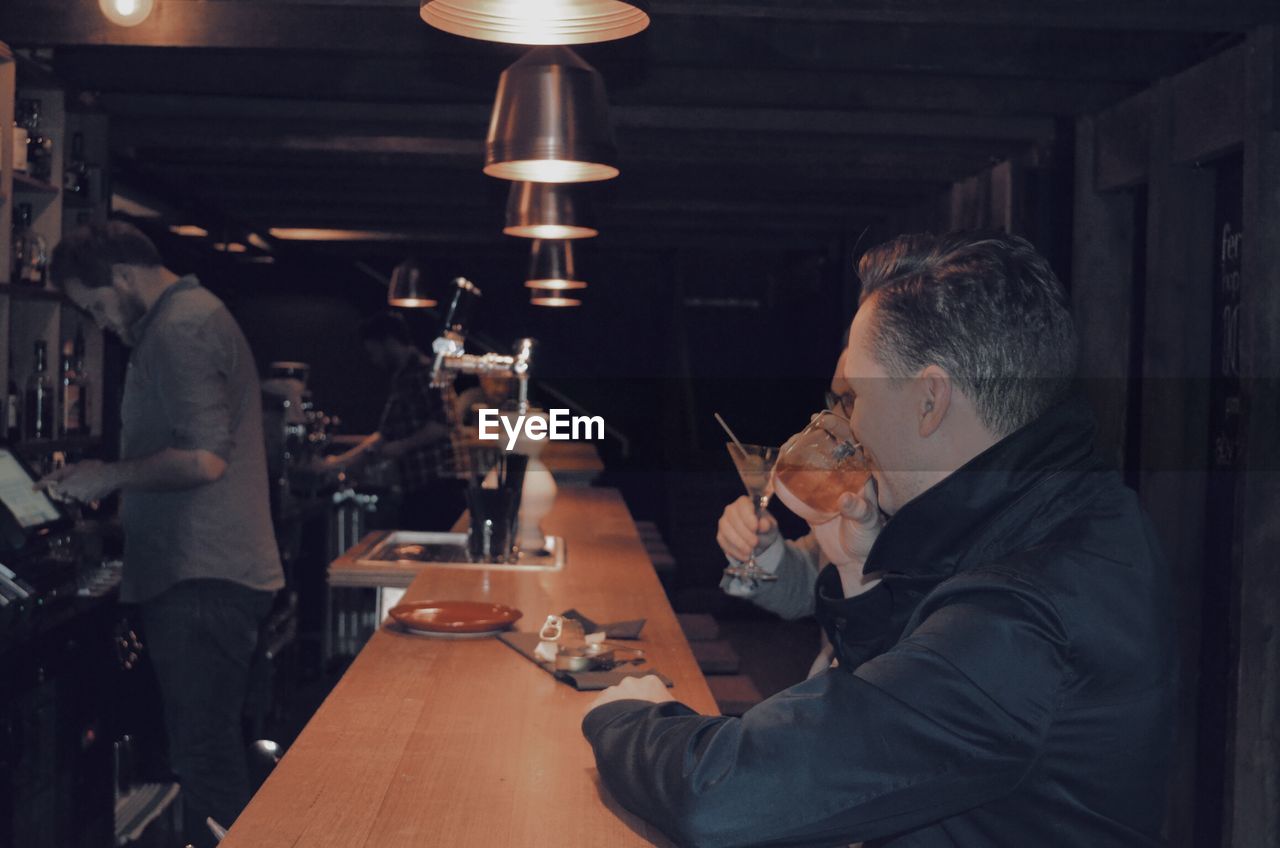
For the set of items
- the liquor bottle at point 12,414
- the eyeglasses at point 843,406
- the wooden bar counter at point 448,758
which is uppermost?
the eyeglasses at point 843,406

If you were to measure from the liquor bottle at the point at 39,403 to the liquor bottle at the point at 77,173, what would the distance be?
68cm

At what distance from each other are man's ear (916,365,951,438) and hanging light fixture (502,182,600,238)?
2834 mm

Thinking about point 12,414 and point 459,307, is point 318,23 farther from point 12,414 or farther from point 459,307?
point 12,414

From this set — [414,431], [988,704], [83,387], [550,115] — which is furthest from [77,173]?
[988,704]

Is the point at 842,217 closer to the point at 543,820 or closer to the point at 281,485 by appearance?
the point at 281,485

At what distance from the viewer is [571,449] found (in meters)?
9.05

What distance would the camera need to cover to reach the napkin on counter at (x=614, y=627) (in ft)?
8.65

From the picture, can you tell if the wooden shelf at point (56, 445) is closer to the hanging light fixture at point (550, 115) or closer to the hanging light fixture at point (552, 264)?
the hanging light fixture at point (552, 264)

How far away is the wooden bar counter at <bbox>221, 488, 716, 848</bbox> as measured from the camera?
1.52 meters

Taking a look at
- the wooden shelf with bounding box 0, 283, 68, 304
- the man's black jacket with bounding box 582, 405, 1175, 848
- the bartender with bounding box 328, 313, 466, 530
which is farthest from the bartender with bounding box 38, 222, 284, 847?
the bartender with bounding box 328, 313, 466, 530

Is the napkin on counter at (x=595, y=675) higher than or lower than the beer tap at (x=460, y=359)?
lower

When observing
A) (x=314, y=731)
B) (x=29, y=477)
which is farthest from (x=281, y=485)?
(x=314, y=731)

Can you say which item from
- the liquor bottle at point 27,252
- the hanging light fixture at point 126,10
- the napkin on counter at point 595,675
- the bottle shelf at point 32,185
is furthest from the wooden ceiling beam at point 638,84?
the napkin on counter at point 595,675

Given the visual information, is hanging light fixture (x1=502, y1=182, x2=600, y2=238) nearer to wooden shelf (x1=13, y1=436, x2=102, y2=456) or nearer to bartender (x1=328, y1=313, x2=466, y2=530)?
wooden shelf (x1=13, y1=436, x2=102, y2=456)
